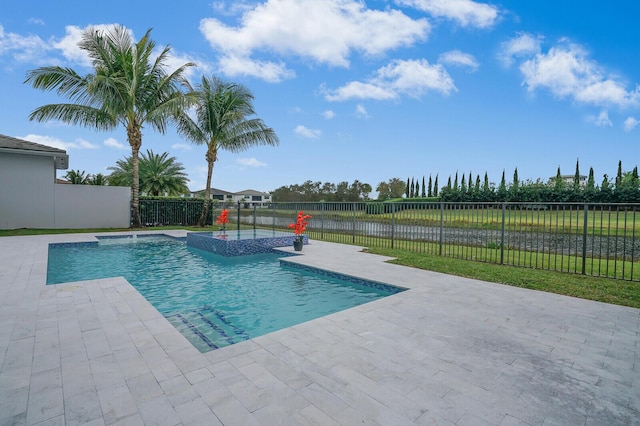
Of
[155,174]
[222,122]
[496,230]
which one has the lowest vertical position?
[496,230]

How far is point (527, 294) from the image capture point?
5160mm

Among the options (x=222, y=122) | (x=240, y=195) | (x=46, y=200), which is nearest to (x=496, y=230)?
(x=222, y=122)

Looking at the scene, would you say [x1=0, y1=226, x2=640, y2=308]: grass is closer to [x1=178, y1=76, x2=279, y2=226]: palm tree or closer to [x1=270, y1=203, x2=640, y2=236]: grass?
[x1=270, y1=203, x2=640, y2=236]: grass

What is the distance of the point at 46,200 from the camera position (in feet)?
48.0

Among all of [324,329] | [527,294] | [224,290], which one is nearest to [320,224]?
[224,290]

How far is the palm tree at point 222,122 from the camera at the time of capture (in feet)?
55.4

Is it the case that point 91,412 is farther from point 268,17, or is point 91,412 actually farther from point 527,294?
point 268,17

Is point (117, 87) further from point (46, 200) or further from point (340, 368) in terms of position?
point (340, 368)

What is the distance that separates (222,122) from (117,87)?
189 inches

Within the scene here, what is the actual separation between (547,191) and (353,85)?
20.5 metres

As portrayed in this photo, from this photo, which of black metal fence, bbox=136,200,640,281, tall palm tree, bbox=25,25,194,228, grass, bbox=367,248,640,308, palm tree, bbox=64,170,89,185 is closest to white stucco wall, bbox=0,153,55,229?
tall palm tree, bbox=25,25,194,228

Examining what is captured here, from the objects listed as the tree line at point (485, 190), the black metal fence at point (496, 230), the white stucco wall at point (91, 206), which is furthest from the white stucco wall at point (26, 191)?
the tree line at point (485, 190)

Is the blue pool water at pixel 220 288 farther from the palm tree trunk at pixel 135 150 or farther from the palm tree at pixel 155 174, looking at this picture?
the palm tree at pixel 155 174

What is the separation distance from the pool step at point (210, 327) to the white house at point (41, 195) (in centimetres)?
1378
